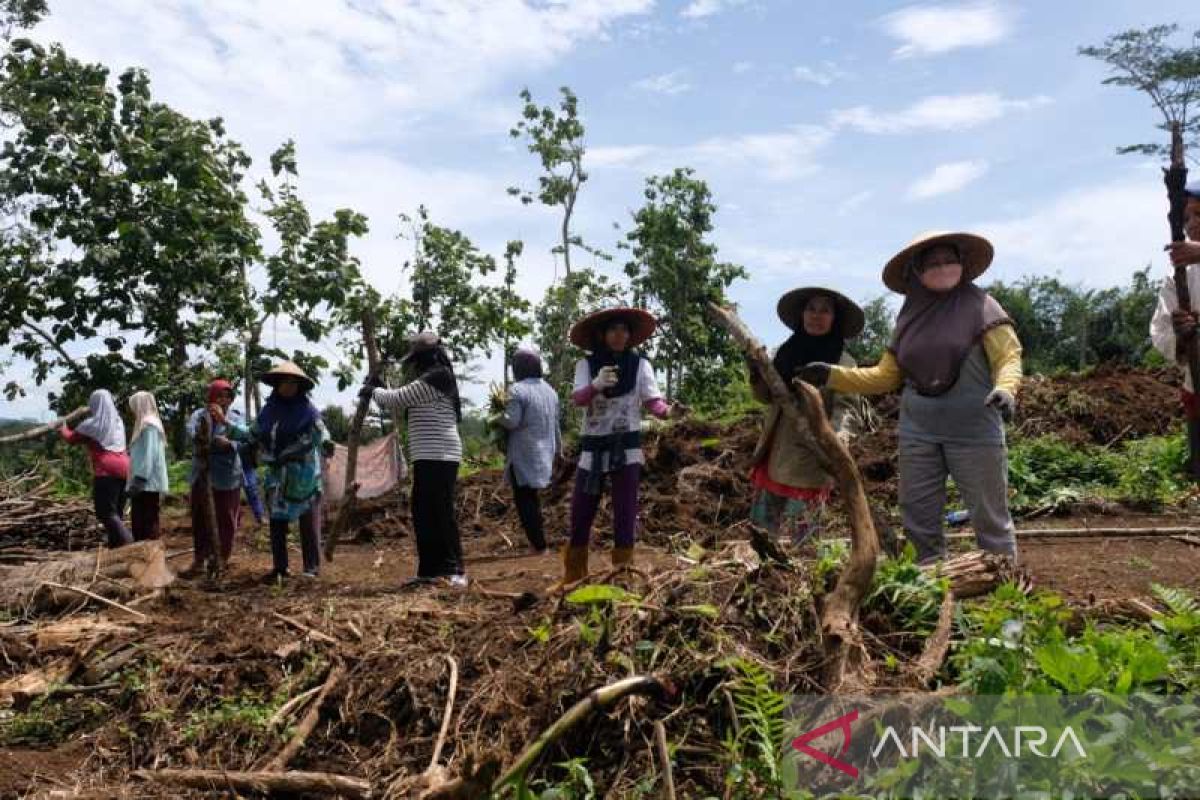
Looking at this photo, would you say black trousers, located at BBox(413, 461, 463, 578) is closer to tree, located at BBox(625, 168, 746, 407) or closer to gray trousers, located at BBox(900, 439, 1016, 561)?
gray trousers, located at BBox(900, 439, 1016, 561)

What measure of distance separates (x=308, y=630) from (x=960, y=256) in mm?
3394

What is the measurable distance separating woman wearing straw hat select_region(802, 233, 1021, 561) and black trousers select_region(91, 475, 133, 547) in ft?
18.8

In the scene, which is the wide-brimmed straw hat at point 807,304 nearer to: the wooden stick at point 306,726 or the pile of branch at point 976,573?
the pile of branch at point 976,573

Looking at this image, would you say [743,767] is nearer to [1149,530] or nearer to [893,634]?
[893,634]

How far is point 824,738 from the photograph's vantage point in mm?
2680

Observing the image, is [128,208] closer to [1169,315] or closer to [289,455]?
[289,455]

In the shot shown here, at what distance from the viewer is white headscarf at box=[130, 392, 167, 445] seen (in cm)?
766

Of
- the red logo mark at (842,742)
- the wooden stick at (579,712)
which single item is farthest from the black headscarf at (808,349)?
the wooden stick at (579,712)

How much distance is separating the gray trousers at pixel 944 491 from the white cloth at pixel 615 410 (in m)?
1.52

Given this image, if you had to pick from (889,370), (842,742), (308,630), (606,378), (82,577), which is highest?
(606,378)

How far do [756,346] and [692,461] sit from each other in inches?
277

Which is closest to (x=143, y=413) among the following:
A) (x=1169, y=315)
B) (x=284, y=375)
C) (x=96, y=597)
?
(x=284, y=375)

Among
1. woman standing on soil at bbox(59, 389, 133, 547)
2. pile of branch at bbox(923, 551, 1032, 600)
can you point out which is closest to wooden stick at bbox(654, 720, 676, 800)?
pile of branch at bbox(923, 551, 1032, 600)

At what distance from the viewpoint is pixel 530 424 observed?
306 inches
